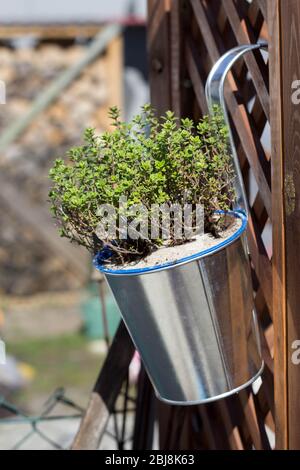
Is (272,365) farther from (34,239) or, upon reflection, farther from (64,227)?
(34,239)

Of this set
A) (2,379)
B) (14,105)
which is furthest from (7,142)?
(2,379)

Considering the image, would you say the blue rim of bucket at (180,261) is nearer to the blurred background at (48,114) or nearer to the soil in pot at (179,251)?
the soil in pot at (179,251)

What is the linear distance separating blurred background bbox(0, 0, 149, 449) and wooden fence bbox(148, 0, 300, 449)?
374cm

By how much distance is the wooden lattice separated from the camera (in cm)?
174

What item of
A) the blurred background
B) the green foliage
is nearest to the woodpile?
the blurred background

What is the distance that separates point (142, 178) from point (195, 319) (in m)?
0.29

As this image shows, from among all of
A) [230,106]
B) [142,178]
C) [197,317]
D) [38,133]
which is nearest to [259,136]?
[230,106]

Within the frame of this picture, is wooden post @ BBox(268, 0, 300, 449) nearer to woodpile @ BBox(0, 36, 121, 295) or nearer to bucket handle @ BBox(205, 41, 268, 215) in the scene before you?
bucket handle @ BBox(205, 41, 268, 215)

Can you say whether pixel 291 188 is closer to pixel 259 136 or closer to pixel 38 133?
pixel 259 136

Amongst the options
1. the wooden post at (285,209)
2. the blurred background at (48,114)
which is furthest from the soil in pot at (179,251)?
the blurred background at (48,114)

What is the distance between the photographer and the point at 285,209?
1.62 meters

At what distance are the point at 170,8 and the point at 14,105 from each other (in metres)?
4.16

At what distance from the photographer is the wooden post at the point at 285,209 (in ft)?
5.14

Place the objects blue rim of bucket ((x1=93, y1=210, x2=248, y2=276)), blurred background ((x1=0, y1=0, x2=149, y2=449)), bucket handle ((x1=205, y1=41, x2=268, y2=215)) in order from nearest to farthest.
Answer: blue rim of bucket ((x1=93, y1=210, x2=248, y2=276))
bucket handle ((x1=205, y1=41, x2=268, y2=215))
blurred background ((x1=0, y1=0, x2=149, y2=449))
